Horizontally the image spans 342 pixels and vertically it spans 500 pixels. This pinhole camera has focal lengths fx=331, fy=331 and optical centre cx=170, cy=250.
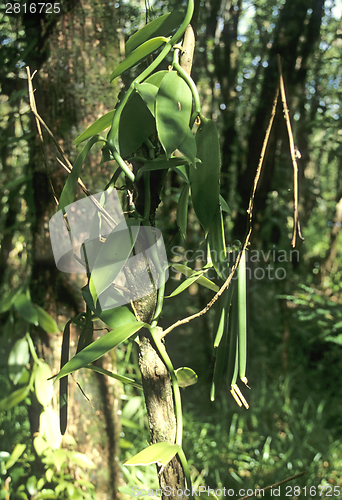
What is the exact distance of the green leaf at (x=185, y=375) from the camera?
11.4 inches

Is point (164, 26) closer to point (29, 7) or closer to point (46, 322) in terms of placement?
point (29, 7)

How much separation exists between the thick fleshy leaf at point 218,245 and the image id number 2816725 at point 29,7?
0.39 meters

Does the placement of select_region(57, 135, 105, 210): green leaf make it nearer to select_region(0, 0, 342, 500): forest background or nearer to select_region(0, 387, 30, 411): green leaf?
select_region(0, 0, 342, 500): forest background

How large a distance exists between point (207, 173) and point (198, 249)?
17cm

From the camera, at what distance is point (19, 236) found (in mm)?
598

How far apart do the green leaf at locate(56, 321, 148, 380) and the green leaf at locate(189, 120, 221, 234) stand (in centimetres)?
11

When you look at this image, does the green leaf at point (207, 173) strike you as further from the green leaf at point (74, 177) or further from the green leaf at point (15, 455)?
the green leaf at point (15, 455)

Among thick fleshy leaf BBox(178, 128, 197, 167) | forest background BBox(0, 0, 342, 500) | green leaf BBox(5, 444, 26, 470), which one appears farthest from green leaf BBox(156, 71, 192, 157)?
green leaf BBox(5, 444, 26, 470)

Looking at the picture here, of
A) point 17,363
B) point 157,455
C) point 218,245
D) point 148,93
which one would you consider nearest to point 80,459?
point 17,363

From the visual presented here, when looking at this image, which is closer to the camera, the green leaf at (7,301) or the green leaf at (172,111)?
the green leaf at (172,111)

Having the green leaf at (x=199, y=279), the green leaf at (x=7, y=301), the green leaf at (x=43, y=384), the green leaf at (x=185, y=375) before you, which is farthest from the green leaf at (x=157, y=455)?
the green leaf at (x=7, y=301)

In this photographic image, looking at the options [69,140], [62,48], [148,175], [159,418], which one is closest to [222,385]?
[159,418]

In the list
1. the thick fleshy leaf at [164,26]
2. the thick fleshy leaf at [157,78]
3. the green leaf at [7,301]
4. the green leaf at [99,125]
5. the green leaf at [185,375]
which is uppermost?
the thick fleshy leaf at [164,26]
